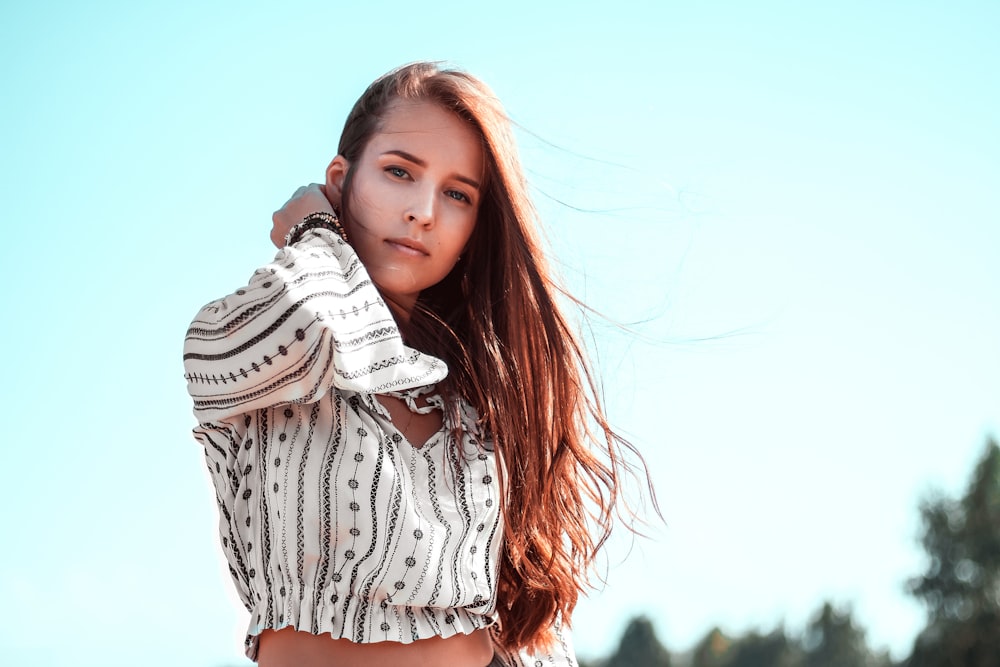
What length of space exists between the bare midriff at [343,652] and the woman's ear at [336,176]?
110 centimetres

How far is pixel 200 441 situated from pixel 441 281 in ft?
2.84

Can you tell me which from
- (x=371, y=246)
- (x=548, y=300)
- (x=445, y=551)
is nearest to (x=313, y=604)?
(x=445, y=551)

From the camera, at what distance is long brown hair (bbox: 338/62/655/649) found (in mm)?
2924

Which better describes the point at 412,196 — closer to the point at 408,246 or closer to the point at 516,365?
the point at 408,246

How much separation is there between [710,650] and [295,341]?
65470 millimetres

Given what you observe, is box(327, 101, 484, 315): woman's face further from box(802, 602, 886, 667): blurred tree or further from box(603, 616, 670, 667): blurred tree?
box(603, 616, 670, 667): blurred tree

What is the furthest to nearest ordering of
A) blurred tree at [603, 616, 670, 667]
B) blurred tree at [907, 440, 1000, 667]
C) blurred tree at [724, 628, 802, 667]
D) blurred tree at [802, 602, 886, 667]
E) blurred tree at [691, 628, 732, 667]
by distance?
blurred tree at [603, 616, 670, 667] < blurred tree at [691, 628, 732, 667] < blurred tree at [724, 628, 802, 667] < blurred tree at [802, 602, 886, 667] < blurred tree at [907, 440, 1000, 667]

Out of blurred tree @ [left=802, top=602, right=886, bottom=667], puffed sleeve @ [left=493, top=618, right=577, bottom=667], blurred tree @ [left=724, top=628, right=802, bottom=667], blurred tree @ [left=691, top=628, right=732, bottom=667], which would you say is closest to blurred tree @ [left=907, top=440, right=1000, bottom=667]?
blurred tree @ [left=802, top=602, right=886, bottom=667]

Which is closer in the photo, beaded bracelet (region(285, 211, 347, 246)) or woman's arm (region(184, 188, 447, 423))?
woman's arm (region(184, 188, 447, 423))

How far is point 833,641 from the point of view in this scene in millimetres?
53781

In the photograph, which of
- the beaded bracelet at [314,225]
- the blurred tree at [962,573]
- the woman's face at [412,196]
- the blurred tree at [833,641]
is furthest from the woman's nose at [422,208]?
the blurred tree at [833,641]

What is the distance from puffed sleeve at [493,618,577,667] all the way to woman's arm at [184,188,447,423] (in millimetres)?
797

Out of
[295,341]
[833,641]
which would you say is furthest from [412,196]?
[833,641]

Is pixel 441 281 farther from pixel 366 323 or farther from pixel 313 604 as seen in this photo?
pixel 313 604
